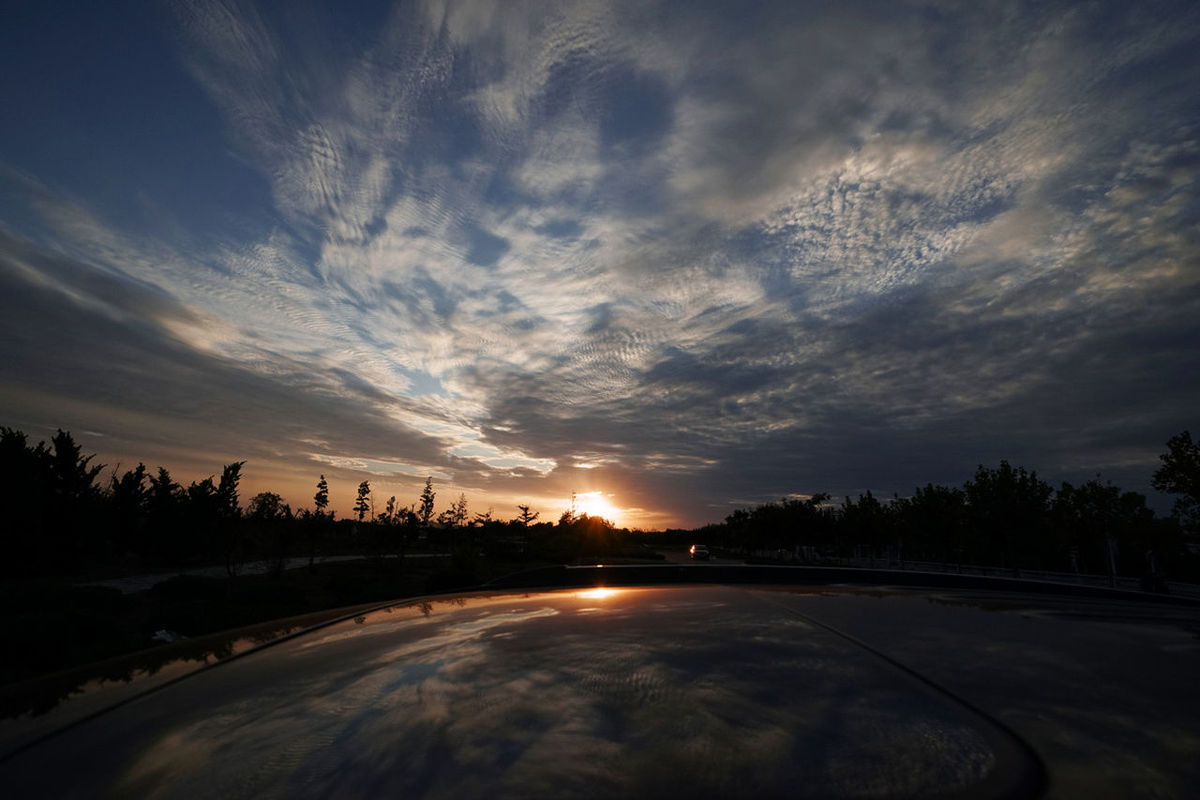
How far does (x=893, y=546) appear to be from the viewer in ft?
161

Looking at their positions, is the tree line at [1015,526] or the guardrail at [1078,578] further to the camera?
the tree line at [1015,526]

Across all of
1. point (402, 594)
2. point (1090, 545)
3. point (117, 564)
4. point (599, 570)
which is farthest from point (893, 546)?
point (117, 564)

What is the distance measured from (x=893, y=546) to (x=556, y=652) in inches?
2161

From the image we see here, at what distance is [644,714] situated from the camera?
184 cm

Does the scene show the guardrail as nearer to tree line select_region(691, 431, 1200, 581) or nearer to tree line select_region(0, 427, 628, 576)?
tree line select_region(691, 431, 1200, 581)

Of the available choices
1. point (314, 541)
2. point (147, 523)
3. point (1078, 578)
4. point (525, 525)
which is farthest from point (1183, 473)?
point (147, 523)

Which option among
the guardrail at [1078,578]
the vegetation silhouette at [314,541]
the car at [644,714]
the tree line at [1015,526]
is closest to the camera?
the car at [644,714]

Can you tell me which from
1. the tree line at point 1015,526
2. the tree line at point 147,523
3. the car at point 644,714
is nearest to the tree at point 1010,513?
the tree line at point 1015,526

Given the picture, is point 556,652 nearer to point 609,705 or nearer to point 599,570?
point 609,705

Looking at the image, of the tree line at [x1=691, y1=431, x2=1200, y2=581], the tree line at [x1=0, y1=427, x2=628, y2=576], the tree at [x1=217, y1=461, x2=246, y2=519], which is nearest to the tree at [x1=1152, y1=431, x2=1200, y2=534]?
the tree line at [x1=691, y1=431, x2=1200, y2=581]

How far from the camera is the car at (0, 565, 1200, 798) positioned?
1.41m

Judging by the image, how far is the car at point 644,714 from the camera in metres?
1.41

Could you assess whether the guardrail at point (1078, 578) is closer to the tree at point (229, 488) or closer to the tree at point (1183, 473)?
the tree at point (1183, 473)

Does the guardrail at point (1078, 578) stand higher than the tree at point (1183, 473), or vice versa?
the tree at point (1183, 473)
